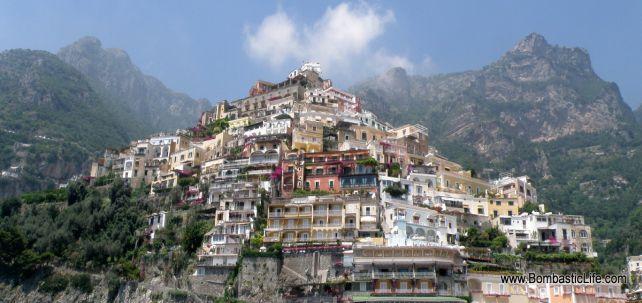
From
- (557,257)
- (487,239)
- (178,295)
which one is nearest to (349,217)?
(487,239)

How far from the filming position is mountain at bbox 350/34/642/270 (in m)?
111

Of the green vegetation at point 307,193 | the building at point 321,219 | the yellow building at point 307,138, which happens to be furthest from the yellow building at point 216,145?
the building at point 321,219

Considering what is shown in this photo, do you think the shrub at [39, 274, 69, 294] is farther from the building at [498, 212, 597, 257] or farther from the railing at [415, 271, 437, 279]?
the building at [498, 212, 597, 257]

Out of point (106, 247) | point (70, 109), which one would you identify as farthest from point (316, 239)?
point (70, 109)

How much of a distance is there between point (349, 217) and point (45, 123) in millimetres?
85734

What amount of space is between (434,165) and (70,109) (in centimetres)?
9392

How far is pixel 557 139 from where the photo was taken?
161375 mm

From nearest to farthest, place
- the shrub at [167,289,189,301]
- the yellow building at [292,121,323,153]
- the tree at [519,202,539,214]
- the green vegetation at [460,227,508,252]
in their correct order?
the shrub at [167,289,189,301] < the green vegetation at [460,227,508,252] < the tree at [519,202,539,214] < the yellow building at [292,121,323,153]

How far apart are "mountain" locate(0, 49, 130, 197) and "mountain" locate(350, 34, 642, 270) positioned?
6351 centimetres

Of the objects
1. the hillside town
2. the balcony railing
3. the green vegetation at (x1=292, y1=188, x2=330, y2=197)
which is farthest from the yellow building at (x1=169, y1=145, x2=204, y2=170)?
the balcony railing

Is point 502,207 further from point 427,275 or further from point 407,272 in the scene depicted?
point 407,272

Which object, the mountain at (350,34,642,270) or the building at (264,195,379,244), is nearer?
the building at (264,195,379,244)

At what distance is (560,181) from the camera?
129250mm

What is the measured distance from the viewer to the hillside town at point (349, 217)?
5178 centimetres
